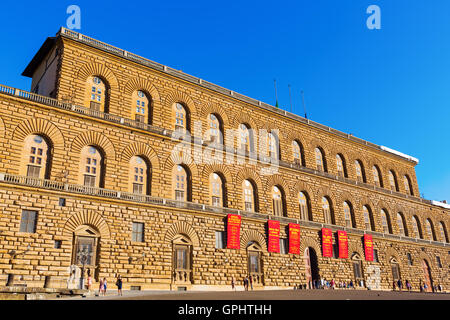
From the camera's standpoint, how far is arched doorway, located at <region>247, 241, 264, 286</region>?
28.7 meters

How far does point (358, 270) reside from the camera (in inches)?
1420

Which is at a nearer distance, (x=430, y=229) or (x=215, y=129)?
(x=215, y=129)

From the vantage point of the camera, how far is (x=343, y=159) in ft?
134

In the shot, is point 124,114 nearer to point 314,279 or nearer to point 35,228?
point 35,228

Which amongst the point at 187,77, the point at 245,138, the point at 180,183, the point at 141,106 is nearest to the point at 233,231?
the point at 180,183

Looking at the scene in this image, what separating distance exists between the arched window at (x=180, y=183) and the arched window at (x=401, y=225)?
2719cm

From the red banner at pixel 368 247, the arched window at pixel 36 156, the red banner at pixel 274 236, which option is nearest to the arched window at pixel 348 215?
the red banner at pixel 368 247

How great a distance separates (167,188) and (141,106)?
252 inches

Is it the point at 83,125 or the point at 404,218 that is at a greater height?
the point at 83,125

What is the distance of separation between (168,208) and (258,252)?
8573mm

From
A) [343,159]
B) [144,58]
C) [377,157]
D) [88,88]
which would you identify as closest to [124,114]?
[88,88]

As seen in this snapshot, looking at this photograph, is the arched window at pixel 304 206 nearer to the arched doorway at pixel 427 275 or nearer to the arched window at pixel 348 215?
the arched window at pixel 348 215

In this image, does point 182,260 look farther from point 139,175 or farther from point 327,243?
point 327,243
